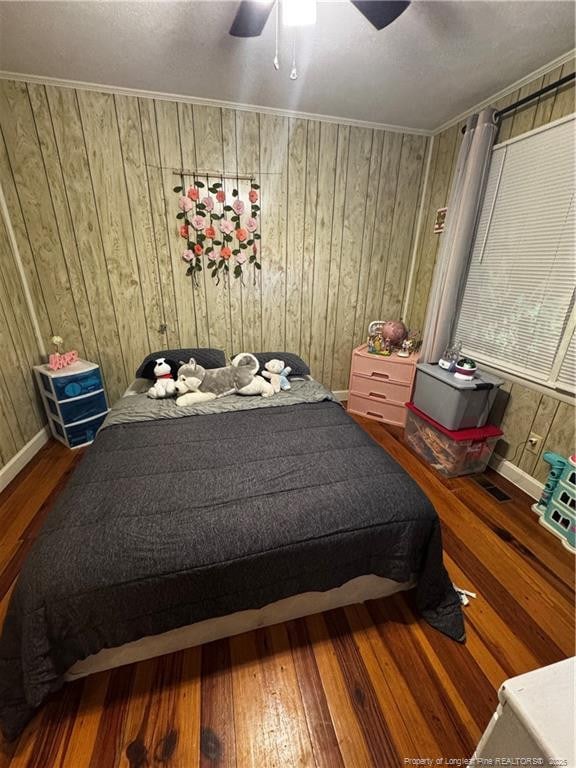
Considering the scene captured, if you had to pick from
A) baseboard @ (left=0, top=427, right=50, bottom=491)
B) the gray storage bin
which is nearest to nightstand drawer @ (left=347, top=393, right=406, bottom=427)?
the gray storage bin

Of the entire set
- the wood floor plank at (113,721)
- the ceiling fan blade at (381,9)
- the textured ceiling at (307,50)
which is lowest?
the wood floor plank at (113,721)

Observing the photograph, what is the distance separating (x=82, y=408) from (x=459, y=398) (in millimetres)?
2712

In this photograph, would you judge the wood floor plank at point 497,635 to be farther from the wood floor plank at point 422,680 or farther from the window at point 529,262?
the window at point 529,262

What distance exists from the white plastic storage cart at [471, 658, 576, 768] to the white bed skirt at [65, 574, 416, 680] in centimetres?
68

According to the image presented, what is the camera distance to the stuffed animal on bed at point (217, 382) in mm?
2076

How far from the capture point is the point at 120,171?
2.21 meters

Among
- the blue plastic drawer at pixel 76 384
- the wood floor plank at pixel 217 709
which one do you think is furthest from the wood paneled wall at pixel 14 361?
the wood floor plank at pixel 217 709

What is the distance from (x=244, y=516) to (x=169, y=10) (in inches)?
87.7

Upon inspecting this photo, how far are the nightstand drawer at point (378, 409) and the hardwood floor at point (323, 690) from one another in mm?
1399

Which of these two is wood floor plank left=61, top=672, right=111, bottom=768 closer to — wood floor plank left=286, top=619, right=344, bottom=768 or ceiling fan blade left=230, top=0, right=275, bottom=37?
wood floor plank left=286, top=619, right=344, bottom=768

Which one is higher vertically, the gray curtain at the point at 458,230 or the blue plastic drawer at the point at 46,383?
the gray curtain at the point at 458,230

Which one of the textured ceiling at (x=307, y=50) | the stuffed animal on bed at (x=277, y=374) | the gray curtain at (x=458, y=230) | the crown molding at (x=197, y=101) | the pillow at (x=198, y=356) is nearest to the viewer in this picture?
the textured ceiling at (x=307, y=50)

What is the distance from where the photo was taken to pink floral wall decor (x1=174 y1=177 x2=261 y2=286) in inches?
93.3

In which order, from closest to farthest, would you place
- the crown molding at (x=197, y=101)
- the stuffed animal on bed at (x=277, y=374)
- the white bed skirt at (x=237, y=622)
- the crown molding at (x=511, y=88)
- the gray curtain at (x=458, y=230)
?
the white bed skirt at (x=237, y=622)
the crown molding at (x=511, y=88)
the crown molding at (x=197, y=101)
the gray curtain at (x=458, y=230)
the stuffed animal on bed at (x=277, y=374)
